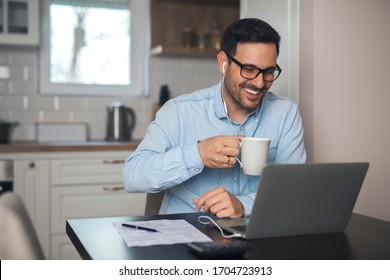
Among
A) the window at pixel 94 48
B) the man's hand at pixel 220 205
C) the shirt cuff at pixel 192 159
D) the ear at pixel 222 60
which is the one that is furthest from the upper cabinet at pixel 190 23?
the man's hand at pixel 220 205

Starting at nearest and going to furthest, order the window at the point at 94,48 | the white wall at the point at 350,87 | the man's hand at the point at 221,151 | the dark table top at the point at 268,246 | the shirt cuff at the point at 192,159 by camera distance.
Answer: the dark table top at the point at 268,246 → the man's hand at the point at 221,151 → the shirt cuff at the point at 192,159 → the white wall at the point at 350,87 → the window at the point at 94,48

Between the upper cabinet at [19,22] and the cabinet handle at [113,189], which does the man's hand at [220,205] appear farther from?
the upper cabinet at [19,22]

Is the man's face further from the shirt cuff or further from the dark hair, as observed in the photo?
the shirt cuff

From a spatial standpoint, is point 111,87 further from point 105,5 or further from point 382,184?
point 382,184

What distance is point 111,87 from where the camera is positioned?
13.3 feet

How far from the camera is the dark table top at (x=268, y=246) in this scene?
1110 millimetres

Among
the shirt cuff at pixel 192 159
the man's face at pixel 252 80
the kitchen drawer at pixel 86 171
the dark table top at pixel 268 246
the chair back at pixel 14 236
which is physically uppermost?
the man's face at pixel 252 80

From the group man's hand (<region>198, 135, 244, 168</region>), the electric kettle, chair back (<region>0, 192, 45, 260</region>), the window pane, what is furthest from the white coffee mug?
the window pane

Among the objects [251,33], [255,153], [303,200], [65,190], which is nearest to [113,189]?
[65,190]

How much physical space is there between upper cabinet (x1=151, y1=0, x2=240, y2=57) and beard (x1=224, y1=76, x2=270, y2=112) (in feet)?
6.57

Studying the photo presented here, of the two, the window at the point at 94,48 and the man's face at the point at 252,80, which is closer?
the man's face at the point at 252,80

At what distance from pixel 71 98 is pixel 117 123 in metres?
0.40

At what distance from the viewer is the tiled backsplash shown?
377 centimetres
